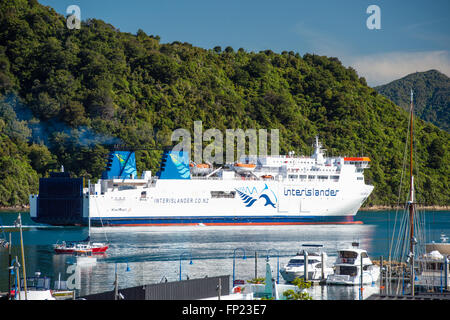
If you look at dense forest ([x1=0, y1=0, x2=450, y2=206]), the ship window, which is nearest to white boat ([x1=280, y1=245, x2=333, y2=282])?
the ship window

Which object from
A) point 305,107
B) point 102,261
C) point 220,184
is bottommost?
point 102,261

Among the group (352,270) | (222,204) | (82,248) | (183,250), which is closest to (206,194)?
(222,204)

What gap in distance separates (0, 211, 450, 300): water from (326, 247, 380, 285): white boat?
417mm

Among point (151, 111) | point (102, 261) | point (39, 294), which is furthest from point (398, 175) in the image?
point (39, 294)

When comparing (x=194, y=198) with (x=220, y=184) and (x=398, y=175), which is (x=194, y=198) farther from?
(x=398, y=175)

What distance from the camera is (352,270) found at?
25203 mm

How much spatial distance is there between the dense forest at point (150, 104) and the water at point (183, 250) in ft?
72.5

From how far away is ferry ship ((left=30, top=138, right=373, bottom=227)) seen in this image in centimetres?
5138

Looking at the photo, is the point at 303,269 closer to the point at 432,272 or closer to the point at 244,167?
the point at 432,272

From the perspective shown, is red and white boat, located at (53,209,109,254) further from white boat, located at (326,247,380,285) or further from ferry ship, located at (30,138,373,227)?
white boat, located at (326,247,380,285)

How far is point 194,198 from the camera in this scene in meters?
54.8

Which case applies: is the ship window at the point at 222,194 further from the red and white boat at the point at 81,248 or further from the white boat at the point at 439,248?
the white boat at the point at 439,248

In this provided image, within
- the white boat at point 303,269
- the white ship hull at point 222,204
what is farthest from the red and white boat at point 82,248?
→ the white ship hull at point 222,204
